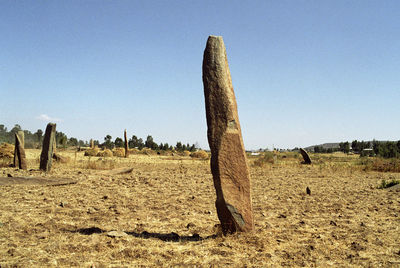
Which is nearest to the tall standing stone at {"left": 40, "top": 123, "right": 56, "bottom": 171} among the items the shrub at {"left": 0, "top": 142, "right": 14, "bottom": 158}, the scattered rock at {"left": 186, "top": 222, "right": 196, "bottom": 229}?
the shrub at {"left": 0, "top": 142, "right": 14, "bottom": 158}

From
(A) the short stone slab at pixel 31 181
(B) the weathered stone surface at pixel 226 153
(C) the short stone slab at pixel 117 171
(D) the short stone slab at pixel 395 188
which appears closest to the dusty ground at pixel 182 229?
(A) the short stone slab at pixel 31 181

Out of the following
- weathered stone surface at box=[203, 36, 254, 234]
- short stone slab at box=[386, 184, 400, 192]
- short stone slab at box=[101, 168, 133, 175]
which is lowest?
short stone slab at box=[386, 184, 400, 192]

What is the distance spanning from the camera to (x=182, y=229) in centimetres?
492

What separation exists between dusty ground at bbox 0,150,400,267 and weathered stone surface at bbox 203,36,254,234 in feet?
1.02

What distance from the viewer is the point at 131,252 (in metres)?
3.71

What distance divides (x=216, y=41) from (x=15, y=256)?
3.96 meters

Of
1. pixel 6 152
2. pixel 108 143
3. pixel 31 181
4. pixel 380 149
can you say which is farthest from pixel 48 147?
pixel 108 143

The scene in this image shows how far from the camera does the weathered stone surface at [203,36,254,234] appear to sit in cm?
433

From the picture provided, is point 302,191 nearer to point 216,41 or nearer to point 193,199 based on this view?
point 193,199

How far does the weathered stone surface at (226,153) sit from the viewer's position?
4328mm

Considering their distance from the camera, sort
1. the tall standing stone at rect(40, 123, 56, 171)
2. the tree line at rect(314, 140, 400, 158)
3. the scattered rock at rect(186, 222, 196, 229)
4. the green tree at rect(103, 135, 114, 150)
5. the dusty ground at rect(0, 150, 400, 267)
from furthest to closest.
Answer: the green tree at rect(103, 135, 114, 150), the tree line at rect(314, 140, 400, 158), the tall standing stone at rect(40, 123, 56, 171), the scattered rock at rect(186, 222, 196, 229), the dusty ground at rect(0, 150, 400, 267)

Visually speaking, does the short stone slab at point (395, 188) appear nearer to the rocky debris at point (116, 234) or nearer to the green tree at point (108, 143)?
the rocky debris at point (116, 234)

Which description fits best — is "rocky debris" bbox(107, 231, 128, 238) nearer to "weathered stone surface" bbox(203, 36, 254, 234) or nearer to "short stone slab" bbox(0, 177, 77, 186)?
"weathered stone surface" bbox(203, 36, 254, 234)

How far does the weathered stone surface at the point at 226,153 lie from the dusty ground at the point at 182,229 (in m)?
0.31
